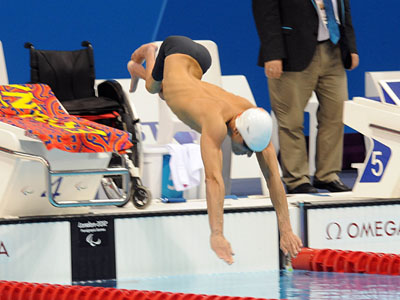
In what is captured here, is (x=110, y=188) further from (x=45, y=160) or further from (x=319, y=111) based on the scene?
(x=319, y=111)

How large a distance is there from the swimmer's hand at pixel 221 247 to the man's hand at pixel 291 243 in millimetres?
421

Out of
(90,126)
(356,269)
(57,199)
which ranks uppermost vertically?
(90,126)

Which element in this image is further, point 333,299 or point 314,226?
point 314,226

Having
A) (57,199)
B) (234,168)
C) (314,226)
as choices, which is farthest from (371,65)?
(57,199)

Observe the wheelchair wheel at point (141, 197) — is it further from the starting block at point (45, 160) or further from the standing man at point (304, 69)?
the standing man at point (304, 69)

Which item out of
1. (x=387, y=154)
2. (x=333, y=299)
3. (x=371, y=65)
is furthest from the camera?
(x=371, y=65)

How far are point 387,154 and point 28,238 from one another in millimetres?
2315

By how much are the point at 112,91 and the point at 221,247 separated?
83.5 inches

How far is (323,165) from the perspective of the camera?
6.66m

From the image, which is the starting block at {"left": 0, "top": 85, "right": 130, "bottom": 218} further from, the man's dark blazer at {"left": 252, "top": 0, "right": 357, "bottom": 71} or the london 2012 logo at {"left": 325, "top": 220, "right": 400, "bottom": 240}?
the man's dark blazer at {"left": 252, "top": 0, "right": 357, "bottom": 71}

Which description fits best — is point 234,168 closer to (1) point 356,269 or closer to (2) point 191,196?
(2) point 191,196

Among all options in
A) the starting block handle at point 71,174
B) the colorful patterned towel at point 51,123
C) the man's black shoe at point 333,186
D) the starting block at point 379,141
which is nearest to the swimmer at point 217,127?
the colorful patterned towel at point 51,123

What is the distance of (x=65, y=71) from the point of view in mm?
6375

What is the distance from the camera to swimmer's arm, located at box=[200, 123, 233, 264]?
4.54 metres
